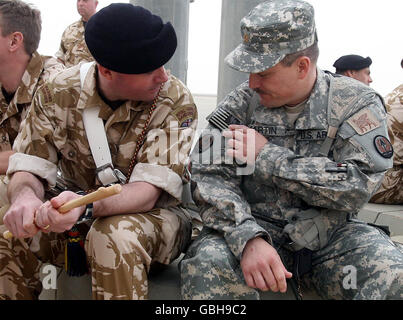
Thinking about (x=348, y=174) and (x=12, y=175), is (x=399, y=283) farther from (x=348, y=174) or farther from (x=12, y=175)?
(x=12, y=175)

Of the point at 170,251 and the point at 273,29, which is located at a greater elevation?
the point at 273,29

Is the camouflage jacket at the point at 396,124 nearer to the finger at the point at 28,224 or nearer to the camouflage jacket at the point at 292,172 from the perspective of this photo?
the camouflage jacket at the point at 292,172

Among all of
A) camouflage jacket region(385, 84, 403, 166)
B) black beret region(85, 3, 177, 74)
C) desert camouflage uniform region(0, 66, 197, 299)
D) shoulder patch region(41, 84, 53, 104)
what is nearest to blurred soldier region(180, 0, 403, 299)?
desert camouflage uniform region(0, 66, 197, 299)

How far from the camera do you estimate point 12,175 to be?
85.4 inches

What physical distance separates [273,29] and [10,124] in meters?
1.54

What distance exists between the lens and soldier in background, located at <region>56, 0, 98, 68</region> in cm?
534

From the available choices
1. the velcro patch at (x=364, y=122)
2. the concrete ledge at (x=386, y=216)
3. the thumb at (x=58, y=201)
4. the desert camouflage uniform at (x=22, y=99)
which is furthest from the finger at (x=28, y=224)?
the concrete ledge at (x=386, y=216)

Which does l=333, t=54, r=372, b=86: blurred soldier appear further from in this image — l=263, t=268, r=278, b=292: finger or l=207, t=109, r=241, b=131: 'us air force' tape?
l=263, t=268, r=278, b=292: finger

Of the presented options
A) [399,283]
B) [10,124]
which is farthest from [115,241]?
[10,124]

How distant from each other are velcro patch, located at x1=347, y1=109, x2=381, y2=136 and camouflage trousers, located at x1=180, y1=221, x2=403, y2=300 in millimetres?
363

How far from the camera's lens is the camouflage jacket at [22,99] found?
2.74 metres

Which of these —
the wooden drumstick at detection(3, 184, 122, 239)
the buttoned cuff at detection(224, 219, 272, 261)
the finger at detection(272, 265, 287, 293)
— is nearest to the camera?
the wooden drumstick at detection(3, 184, 122, 239)

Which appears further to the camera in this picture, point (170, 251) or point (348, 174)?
point (170, 251)

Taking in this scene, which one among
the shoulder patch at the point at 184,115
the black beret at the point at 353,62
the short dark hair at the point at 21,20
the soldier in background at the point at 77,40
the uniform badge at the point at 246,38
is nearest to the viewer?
the uniform badge at the point at 246,38
